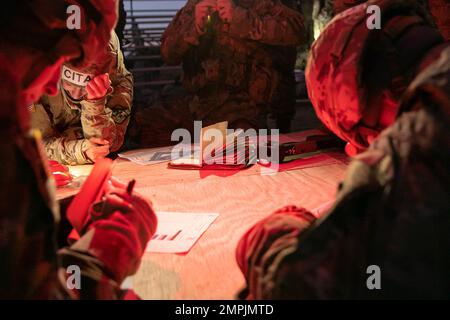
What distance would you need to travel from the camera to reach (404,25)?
1.11m

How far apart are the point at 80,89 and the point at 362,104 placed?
2.23 m

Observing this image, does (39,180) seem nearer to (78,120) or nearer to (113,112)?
(78,120)

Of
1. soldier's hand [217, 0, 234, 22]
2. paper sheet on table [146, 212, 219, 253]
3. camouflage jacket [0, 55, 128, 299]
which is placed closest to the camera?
camouflage jacket [0, 55, 128, 299]

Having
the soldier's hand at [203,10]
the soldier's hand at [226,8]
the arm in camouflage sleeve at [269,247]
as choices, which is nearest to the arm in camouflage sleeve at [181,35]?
the soldier's hand at [203,10]

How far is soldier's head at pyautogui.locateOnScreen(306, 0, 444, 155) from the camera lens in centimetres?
106

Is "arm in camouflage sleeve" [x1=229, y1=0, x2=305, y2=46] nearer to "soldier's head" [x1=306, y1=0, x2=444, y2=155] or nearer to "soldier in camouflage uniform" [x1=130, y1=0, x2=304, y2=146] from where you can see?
"soldier in camouflage uniform" [x1=130, y1=0, x2=304, y2=146]

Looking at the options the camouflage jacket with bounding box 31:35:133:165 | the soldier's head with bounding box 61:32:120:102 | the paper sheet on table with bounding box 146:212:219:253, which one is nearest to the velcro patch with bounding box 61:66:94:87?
the soldier's head with bounding box 61:32:120:102

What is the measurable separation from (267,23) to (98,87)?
2.26 m

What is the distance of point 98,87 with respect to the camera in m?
2.77

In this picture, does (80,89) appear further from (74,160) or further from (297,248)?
(297,248)

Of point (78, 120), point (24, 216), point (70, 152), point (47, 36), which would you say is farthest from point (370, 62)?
point (78, 120)

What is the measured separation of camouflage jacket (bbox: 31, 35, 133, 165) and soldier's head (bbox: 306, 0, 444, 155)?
6.61 ft

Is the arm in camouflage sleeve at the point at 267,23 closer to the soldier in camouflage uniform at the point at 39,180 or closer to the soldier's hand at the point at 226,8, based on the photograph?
the soldier's hand at the point at 226,8
